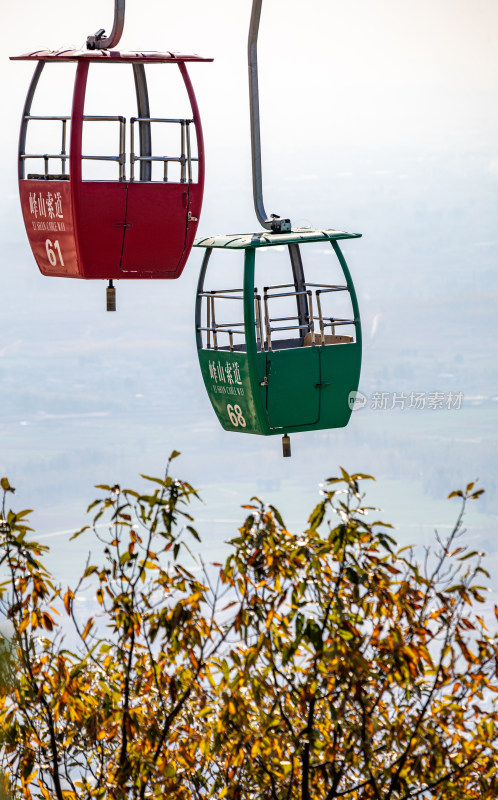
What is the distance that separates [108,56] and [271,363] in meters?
2.06

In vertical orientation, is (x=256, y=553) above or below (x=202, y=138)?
below

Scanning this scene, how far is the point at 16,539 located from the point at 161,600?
683 mm

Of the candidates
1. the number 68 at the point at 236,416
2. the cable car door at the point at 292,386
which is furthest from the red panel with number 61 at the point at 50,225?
the cable car door at the point at 292,386

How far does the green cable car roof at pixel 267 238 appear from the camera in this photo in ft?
18.7

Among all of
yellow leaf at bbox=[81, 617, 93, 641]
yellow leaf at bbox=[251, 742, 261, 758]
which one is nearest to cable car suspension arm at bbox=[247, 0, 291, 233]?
yellow leaf at bbox=[81, 617, 93, 641]

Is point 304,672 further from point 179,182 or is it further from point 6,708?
point 179,182

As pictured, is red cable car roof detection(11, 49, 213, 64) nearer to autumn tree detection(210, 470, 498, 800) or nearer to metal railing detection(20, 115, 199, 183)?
metal railing detection(20, 115, 199, 183)

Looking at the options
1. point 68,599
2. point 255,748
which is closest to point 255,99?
point 68,599

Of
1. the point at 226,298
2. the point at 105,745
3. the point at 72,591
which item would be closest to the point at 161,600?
the point at 72,591

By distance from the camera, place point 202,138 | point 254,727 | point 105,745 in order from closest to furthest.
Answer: point 254,727 → point 105,745 → point 202,138

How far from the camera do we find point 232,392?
6.00 metres

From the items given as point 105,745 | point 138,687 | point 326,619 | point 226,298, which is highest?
point 226,298

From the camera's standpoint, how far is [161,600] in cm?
447

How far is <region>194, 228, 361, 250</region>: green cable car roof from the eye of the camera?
5695 millimetres
